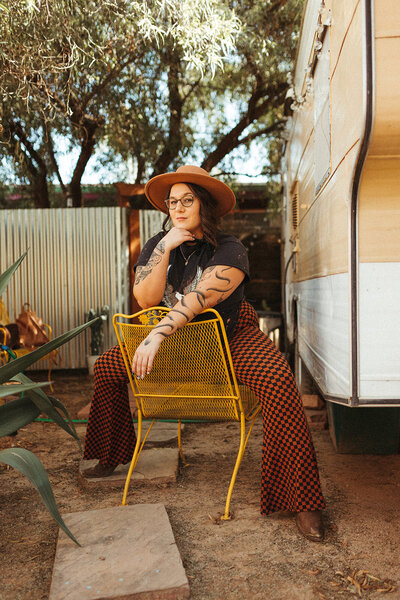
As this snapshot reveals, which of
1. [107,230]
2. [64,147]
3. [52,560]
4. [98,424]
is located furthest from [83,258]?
[52,560]

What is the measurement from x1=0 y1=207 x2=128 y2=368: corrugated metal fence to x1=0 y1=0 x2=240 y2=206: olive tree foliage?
0.84 meters

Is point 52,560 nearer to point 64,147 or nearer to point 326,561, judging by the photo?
point 326,561

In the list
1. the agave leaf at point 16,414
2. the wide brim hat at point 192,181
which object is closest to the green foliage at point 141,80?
the wide brim hat at point 192,181

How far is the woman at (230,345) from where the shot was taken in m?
2.29

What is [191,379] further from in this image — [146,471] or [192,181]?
[192,181]

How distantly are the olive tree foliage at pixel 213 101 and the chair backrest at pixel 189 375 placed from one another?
4536mm

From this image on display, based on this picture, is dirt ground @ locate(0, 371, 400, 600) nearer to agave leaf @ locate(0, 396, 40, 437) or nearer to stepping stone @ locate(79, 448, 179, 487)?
stepping stone @ locate(79, 448, 179, 487)

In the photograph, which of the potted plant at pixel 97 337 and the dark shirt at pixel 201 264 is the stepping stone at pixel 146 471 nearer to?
the dark shirt at pixel 201 264

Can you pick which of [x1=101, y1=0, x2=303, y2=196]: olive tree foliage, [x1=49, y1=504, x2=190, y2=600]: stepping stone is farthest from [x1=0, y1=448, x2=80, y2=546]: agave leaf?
[x1=101, y1=0, x2=303, y2=196]: olive tree foliage

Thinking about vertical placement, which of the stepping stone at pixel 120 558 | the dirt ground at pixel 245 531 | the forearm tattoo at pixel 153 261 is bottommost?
the dirt ground at pixel 245 531

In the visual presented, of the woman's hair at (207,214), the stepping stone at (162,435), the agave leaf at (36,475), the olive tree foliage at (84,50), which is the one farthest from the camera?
the olive tree foliage at (84,50)

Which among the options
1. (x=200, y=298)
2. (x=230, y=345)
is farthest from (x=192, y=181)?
(x=230, y=345)

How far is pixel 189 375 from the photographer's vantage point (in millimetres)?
2527

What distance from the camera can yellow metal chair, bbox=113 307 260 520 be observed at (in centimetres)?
243
